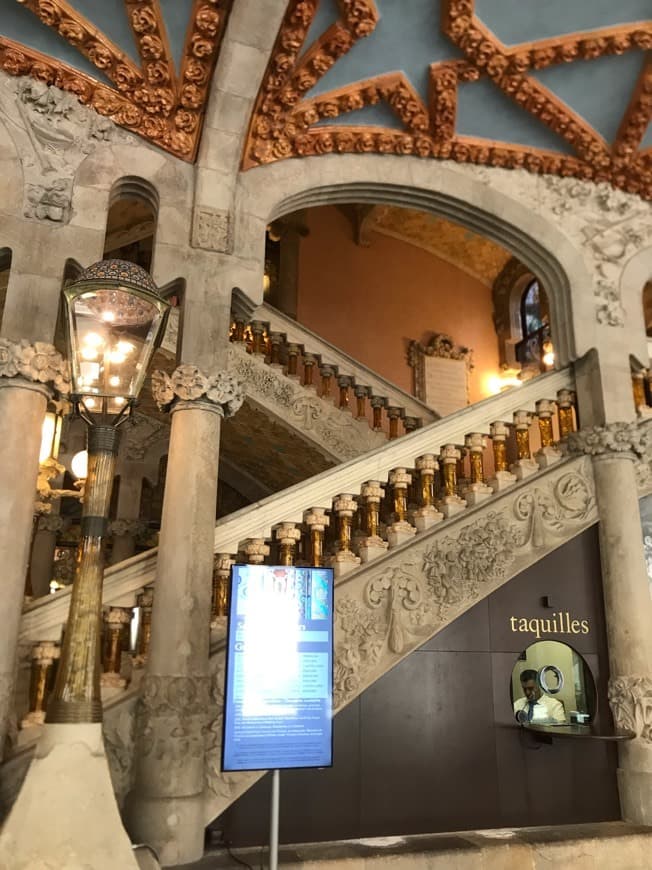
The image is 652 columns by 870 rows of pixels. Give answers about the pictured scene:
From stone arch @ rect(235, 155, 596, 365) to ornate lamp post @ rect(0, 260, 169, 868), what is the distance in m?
3.23

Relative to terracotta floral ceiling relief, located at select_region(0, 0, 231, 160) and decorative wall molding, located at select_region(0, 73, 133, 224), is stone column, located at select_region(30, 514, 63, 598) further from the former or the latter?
terracotta floral ceiling relief, located at select_region(0, 0, 231, 160)

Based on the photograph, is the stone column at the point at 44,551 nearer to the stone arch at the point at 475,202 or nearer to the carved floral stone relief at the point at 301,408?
the carved floral stone relief at the point at 301,408

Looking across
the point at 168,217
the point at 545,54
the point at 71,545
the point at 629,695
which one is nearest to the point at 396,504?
the point at 629,695

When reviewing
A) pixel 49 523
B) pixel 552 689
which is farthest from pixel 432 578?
Answer: pixel 49 523

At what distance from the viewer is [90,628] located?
9.74ft

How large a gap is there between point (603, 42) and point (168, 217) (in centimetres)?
426

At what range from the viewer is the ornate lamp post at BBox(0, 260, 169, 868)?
2699 mm

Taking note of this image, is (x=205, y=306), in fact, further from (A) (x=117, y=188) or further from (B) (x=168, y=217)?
(A) (x=117, y=188)

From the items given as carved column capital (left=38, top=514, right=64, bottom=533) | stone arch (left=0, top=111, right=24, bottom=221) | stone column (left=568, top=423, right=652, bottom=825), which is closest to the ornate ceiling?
stone arch (left=0, top=111, right=24, bottom=221)

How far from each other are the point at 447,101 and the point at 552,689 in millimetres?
5644

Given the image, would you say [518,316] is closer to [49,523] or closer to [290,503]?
[49,523]

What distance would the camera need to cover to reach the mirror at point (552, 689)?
596 centimetres

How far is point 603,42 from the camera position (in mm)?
6344

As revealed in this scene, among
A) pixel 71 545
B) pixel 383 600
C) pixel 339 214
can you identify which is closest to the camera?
pixel 383 600
